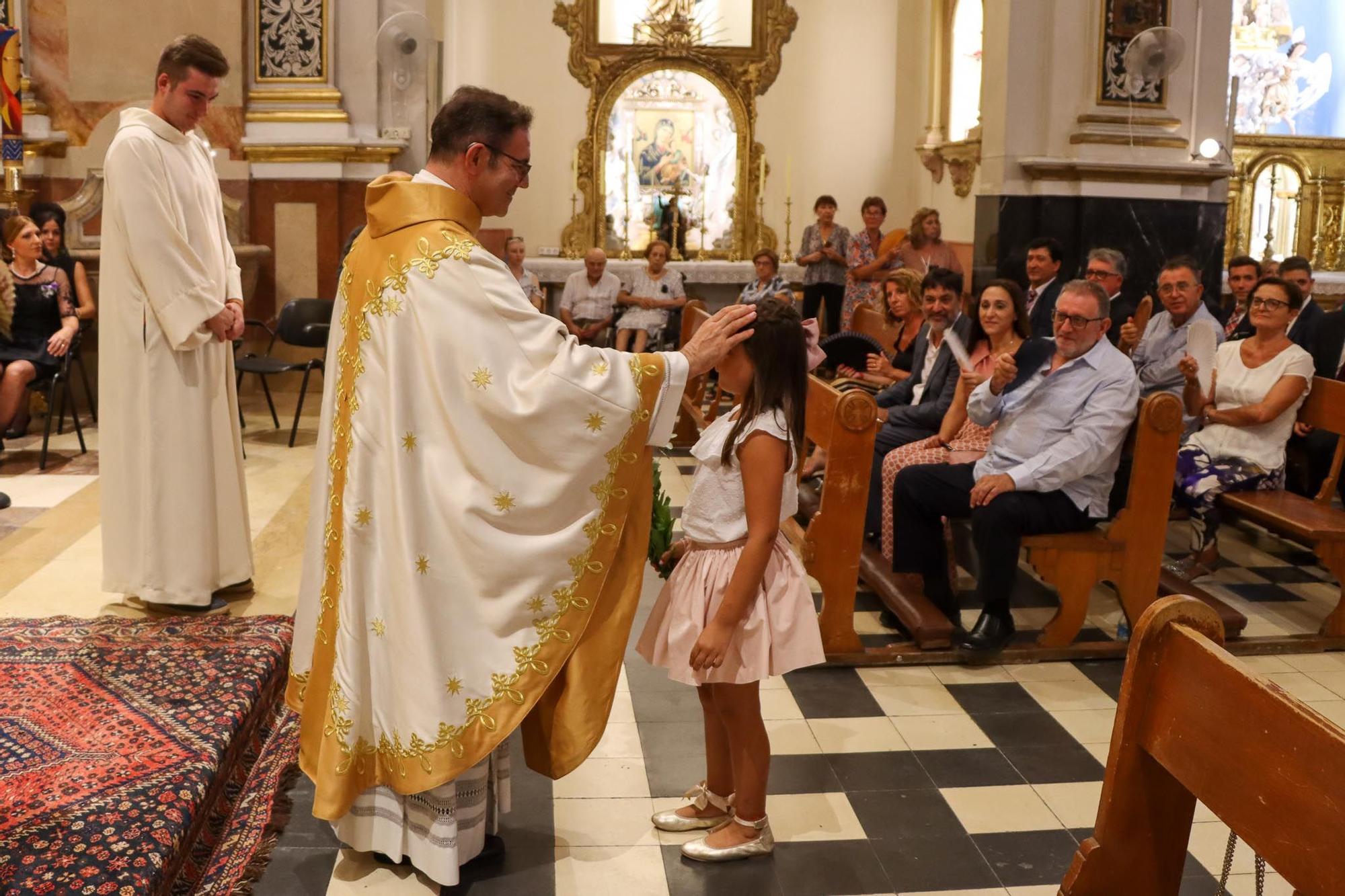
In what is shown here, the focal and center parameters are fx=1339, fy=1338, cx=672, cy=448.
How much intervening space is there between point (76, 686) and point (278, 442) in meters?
3.78

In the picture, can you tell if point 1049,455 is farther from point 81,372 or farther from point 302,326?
point 81,372

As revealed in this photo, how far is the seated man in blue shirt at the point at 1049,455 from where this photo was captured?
438 cm

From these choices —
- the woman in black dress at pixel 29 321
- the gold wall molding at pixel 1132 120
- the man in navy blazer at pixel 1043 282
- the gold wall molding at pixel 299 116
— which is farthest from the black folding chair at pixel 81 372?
the gold wall molding at pixel 1132 120

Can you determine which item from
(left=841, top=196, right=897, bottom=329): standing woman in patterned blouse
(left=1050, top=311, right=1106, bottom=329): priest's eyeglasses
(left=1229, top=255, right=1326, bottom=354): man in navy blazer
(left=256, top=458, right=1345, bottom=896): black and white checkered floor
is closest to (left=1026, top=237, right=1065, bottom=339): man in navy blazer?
(left=1229, top=255, right=1326, bottom=354): man in navy blazer

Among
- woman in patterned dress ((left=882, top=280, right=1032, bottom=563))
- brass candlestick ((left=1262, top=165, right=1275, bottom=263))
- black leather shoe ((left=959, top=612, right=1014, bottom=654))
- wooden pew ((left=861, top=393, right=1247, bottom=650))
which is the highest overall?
brass candlestick ((left=1262, top=165, right=1275, bottom=263))

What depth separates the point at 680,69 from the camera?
1250 centimetres

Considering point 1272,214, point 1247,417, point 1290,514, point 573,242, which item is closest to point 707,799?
point 1290,514

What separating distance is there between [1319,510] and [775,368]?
2.97 metres

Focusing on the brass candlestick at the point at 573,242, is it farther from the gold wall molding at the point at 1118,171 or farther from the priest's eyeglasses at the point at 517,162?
the priest's eyeglasses at the point at 517,162

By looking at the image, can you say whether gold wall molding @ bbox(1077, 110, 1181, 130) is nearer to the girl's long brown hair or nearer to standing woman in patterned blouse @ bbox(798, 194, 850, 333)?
standing woman in patterned blouse @ bbox(798, 194, 850, 333)

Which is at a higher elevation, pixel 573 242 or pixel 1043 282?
pixel 573 242

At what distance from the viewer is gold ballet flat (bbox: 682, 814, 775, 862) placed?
3.02 m

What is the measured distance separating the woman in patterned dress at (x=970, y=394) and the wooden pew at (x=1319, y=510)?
39.3 inches

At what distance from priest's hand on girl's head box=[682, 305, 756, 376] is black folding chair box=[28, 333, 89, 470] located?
194 inches
